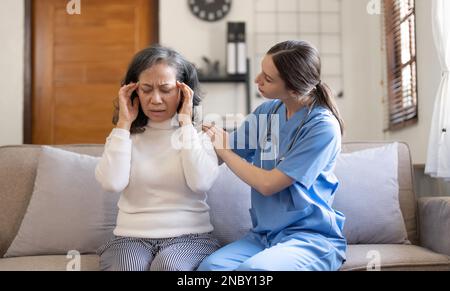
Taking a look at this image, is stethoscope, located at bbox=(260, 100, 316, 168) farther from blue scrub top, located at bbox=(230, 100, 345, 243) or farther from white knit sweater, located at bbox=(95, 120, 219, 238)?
white knit sweater, located at bbox=(95, 120, 219, 238)

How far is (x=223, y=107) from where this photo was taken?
137 inches

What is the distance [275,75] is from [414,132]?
167cm

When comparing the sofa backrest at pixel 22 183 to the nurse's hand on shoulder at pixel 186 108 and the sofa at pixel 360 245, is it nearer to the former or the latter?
the sofa at pixel 360 245

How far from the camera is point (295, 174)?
1.15 m

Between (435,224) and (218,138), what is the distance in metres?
0.71

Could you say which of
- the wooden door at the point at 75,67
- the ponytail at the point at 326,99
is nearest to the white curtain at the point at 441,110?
the ponytail at the point at 326,99

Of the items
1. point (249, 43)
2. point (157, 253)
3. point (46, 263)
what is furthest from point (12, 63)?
point (157, 253)

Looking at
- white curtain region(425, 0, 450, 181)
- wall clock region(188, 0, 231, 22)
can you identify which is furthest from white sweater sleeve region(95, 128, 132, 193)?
wall clock region(188, 0, 231, 22)

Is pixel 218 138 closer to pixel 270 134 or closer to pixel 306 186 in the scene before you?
pixel 270 134

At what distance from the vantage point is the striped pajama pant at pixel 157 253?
3.71ft

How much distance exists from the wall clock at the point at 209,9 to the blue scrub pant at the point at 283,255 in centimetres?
251

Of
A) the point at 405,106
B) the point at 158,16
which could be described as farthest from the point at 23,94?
the point at 405,106
